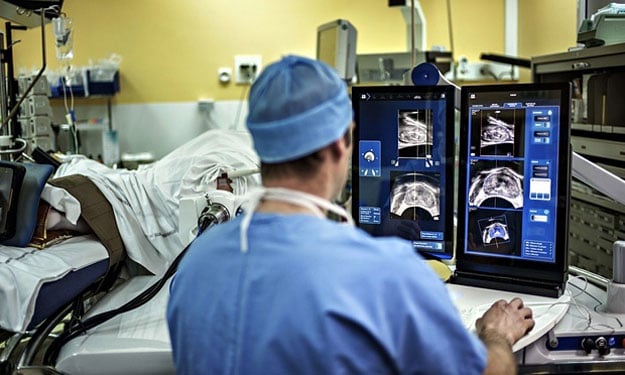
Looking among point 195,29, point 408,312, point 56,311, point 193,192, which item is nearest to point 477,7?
point 195,29

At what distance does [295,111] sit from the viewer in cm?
99

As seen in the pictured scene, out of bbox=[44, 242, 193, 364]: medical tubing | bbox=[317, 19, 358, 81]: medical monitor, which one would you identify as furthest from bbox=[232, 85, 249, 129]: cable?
bbox=[44, 242, 193, 364]: medical tubing

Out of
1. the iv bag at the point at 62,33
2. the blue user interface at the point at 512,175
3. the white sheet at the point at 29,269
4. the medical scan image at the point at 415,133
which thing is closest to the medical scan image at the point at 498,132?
the blue user interface at the point at 512,175

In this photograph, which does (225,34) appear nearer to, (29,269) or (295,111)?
(29,269)

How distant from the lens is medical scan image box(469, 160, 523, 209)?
168 centimetres

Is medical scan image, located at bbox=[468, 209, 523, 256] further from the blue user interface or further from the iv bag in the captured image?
the iv bag

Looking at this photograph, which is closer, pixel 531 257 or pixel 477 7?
pixel 531 257

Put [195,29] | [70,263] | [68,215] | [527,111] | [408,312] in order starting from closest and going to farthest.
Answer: [408,312] < [527,111] < [70,263] < [68,215] < [195,29]

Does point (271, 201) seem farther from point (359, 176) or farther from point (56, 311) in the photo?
point (56, 311)

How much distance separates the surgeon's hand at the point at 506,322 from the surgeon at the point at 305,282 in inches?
15.3

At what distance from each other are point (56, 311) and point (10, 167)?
1.36 ft

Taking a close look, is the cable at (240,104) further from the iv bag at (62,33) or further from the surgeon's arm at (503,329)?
the surgeon's arm at (503,329)

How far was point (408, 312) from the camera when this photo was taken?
93 cm

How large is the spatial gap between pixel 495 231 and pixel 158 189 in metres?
1.12
